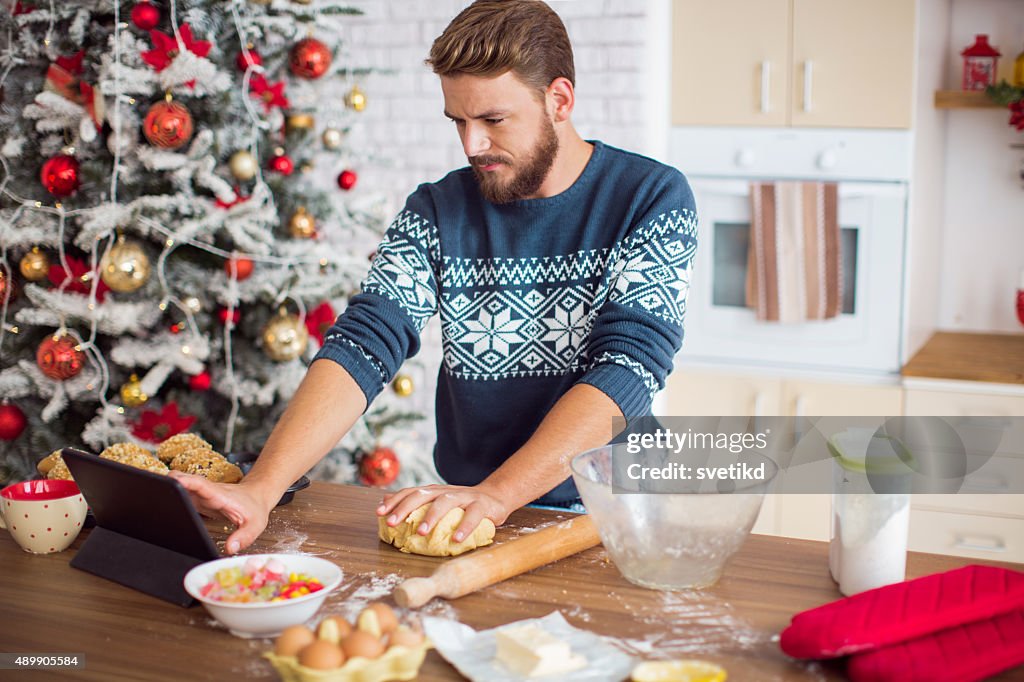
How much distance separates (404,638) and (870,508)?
0.54m

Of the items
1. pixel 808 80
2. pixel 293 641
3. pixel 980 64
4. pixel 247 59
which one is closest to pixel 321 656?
pixel 293 641

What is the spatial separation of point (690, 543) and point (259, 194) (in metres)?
1.78

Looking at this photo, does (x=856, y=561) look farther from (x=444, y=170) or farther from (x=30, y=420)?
(x=444, y=170)

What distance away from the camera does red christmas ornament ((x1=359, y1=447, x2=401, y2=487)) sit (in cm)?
290

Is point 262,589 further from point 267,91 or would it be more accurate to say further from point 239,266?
point 267,91

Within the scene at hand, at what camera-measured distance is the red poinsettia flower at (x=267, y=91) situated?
2660 mm

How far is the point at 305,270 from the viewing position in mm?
2775

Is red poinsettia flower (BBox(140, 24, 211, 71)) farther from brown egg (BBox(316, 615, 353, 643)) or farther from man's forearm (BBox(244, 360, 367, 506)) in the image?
brown egg (BBox(316, 615, 353, 643))

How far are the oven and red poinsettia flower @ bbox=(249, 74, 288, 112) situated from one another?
4.03 feet

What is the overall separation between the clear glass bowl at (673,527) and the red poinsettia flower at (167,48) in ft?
5.69

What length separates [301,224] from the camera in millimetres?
2729

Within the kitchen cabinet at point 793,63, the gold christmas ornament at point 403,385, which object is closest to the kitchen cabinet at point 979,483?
the kitchen cabinet at point 793,63

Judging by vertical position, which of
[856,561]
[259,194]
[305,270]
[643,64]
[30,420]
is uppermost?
[643,64]

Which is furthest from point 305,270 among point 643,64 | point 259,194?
point 643,64
